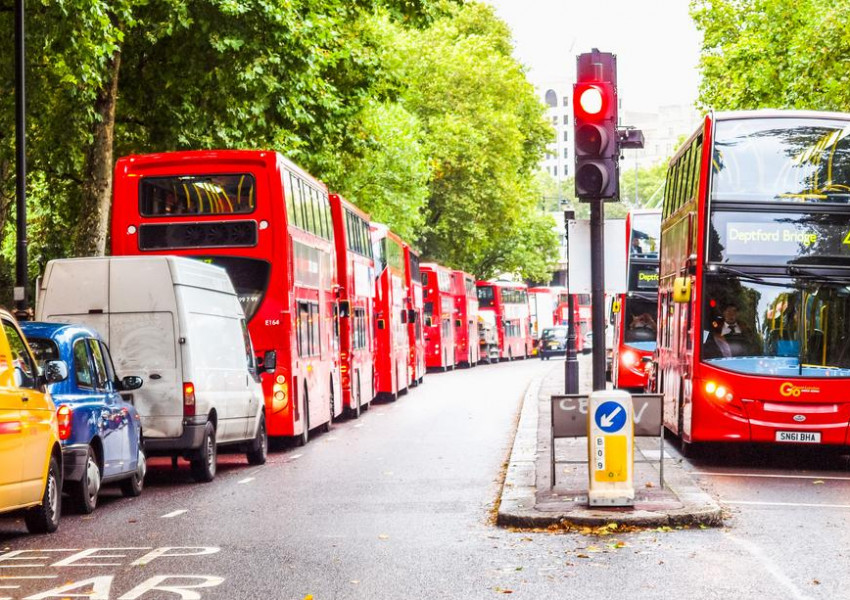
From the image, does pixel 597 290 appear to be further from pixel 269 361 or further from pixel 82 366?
pixel 269 361

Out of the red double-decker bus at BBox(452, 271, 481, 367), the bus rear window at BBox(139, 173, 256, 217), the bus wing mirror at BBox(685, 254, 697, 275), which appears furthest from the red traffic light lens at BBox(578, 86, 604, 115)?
the red double-decker bus at BBox(452, 271, 481, 367)

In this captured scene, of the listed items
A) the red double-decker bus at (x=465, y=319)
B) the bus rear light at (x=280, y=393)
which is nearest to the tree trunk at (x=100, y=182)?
the bus rear light at (x=280, y=393)

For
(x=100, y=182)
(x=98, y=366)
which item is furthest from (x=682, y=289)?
(x=100, y=182)

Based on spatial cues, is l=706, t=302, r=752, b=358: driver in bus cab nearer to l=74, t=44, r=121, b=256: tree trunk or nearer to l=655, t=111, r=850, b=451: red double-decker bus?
l=655, t=111, r=850, b=451: red double-decker bus

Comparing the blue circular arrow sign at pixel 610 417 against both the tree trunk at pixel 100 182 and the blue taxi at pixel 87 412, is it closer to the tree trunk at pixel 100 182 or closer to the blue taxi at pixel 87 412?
the blue taxi at pixel 87 412

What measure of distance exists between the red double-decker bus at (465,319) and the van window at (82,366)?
151 feet

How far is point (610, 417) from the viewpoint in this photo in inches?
496

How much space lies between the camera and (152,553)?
11.0 m

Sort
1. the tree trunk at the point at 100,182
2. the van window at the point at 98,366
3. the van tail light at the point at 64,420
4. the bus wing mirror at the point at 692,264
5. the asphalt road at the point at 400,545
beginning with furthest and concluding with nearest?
the tree trunk at the point at 100,182 < the bus wing mirror at the point at 692,264 < the van window at the point at 98,366 < the van tail light at the point at 64,420 < the asphalt road at the point at 400,545

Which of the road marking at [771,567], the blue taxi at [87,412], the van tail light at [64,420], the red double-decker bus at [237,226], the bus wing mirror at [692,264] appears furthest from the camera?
the red double-decker bus at [237,226]

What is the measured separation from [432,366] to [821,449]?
38.8 meters

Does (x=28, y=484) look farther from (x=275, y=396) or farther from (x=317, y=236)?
(x=317, y=236)

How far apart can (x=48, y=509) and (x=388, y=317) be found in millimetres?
24582

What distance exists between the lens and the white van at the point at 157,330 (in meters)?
16.6
